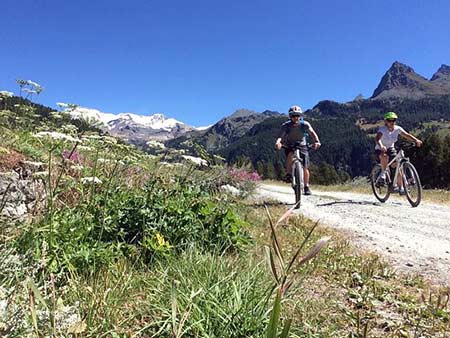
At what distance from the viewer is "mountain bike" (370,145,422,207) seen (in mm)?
11391

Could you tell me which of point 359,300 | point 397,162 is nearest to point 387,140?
point 397,162

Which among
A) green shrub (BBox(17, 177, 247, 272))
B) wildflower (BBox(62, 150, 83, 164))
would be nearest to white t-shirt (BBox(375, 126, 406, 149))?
green shrub (BBox(17, 177, 247, 272))

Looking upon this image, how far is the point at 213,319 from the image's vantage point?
2.71 m

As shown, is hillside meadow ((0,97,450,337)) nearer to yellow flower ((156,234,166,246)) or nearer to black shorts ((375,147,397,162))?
yellow flower ((156,234,166,246))

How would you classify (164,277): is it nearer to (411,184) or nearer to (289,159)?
(289,159)

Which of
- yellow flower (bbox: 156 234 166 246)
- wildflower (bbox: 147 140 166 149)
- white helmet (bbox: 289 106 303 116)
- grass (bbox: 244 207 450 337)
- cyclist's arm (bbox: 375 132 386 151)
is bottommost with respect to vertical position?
grass (bbox: 244 207 450 337)

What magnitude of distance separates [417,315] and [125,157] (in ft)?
10.6

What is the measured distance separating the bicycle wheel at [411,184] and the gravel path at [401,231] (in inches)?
18.4

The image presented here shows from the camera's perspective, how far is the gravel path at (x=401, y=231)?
5270 mm

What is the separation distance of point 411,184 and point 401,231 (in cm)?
477

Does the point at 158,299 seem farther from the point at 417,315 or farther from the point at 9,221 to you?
the point at 417,315

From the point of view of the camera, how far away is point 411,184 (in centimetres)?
1177

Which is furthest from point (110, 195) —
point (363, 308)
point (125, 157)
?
point (363, 308)

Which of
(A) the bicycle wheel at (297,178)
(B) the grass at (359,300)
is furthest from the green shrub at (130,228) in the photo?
(A) the bicycle wheel at (297,178)
